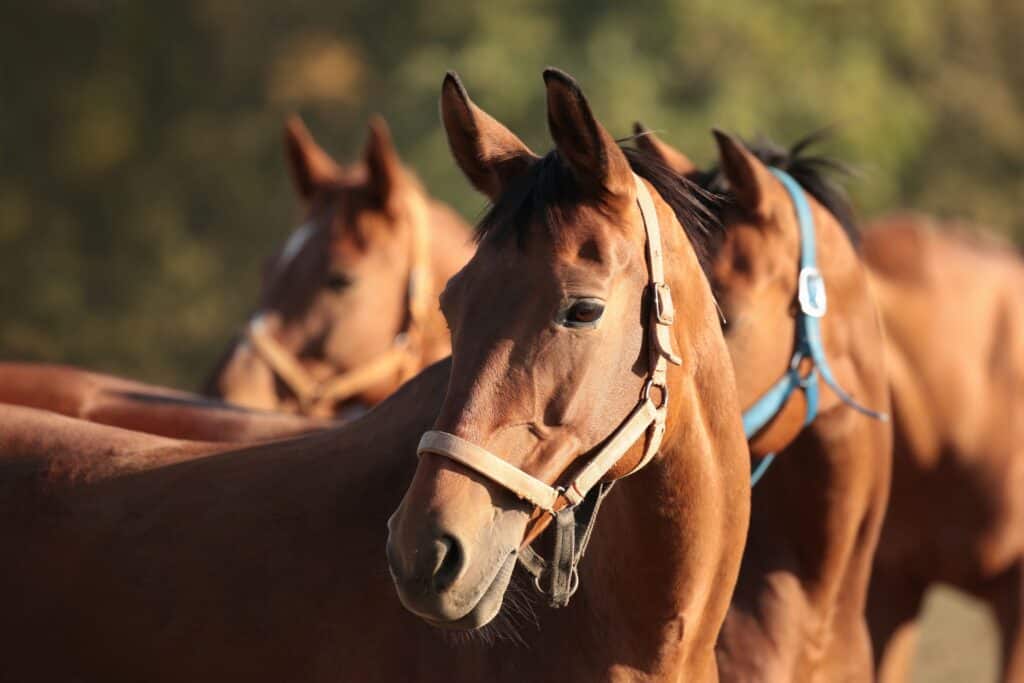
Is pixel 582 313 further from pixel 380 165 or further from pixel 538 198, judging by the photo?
pixel 380 165

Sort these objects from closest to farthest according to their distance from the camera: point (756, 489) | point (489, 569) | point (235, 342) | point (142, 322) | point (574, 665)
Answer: point (489, 569)
point (574, 665)
point (756, 489)
point (235, 342)
point (142, 322)

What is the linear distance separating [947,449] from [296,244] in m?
2.82

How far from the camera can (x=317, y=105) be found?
16.7 m

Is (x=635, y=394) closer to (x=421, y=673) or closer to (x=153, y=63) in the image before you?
(x=421, y=673)

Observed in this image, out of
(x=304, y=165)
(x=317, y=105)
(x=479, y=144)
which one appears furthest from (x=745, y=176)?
(x=317, y=105)

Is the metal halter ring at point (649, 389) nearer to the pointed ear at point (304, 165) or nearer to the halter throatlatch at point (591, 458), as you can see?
the halter throatlatch at point (591, 458)

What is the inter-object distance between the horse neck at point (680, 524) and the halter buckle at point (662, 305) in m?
0.09

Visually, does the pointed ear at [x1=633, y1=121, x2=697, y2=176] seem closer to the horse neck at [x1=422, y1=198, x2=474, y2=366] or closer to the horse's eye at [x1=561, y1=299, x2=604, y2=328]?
the horse's eye at [x1=561, y1=299, x2=604, y2=328]

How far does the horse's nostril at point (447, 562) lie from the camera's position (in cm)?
247

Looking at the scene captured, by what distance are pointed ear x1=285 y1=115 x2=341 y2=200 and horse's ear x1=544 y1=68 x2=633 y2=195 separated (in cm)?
391

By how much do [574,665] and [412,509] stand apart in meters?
0.65

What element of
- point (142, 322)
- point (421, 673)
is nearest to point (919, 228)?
point (421, 673)

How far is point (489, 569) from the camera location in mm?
2533

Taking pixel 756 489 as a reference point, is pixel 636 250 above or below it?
above
